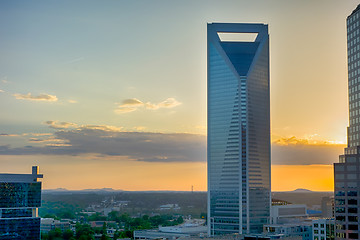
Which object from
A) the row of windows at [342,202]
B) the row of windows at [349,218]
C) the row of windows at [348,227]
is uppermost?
the row of windows at [342,202]

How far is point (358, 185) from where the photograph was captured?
124 meters

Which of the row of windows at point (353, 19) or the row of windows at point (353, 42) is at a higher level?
the row of windows at point (353, 19)

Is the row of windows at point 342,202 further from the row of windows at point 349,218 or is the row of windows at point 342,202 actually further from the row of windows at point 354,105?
the row of windows at point 354,105

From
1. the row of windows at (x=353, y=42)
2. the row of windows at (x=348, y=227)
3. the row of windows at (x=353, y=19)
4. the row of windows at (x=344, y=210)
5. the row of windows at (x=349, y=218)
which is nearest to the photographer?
the row of windows at (x=348, y=227)

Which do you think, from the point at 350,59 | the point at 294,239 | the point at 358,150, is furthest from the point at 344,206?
the point at 294,239

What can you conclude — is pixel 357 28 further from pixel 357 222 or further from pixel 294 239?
pixel 294 239

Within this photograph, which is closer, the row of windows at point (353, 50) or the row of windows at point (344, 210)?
the row of windows at point (344, 210)

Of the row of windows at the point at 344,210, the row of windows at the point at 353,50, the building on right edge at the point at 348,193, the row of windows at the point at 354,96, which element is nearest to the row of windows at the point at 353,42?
the row of windows at the point at 353,50

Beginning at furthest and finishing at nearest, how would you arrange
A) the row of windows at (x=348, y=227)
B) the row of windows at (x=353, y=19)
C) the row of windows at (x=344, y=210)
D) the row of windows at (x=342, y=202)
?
the row of windows at (x=353, y=19)
the row of windows at (x=342, y=202)
the row of windows at (x=344, y=210)
the row of windows at (x=348, y=227)

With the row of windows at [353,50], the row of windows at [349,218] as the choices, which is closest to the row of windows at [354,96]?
the row of windows at [353,50]

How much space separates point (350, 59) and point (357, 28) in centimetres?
780

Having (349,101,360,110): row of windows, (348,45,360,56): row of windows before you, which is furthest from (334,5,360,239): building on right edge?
(348,45,360,56): row of windows

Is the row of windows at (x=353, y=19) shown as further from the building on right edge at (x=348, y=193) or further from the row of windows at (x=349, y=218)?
the row of windows at (x=349, y=218)

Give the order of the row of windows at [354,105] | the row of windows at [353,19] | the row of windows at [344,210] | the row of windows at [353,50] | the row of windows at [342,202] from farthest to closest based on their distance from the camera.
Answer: the row of windows at [353,19]
the row of windows at [353,50]
the row of windows at [354,105]
the row of windows at [342,202]
the row of windows at [344,210]
